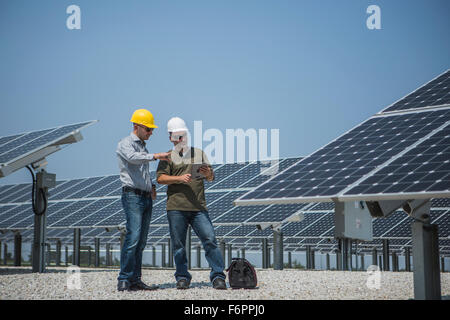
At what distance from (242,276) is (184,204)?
117 centimetres

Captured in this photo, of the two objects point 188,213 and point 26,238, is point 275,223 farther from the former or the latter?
point 26,238

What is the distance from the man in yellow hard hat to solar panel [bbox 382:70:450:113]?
3.89m

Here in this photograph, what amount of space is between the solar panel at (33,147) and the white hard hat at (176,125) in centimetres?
400

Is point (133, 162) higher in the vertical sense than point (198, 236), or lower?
higher

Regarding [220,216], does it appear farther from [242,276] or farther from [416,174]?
[416,174]

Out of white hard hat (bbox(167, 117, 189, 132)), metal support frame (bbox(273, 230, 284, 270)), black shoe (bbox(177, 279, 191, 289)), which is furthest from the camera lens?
metal support frame (bbox(273, 230, 284, 270))

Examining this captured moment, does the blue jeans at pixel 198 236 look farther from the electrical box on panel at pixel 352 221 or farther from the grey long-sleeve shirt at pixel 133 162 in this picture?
the electrical box on panel at pixel 352 221

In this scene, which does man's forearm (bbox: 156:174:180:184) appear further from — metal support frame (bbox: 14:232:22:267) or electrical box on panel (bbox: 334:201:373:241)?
metal support frame (bbox: 14:232:22:267)

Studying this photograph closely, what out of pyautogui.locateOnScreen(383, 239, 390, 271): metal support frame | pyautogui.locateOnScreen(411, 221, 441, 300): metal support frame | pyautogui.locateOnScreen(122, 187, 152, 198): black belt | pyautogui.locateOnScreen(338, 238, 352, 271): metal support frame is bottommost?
pyautogui.locateOnScreen(383, 239, 390, 271): metal support frame

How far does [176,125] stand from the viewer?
7746mm

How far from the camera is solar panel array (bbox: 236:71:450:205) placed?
608cm

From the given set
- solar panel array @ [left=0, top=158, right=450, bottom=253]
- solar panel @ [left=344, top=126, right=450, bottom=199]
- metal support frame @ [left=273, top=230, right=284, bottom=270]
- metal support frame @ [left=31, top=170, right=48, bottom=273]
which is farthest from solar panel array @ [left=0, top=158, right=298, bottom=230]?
solar panel @ [left=344, top=126, right=450, bottom=199]

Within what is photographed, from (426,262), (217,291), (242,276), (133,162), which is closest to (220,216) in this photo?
(242,276)
